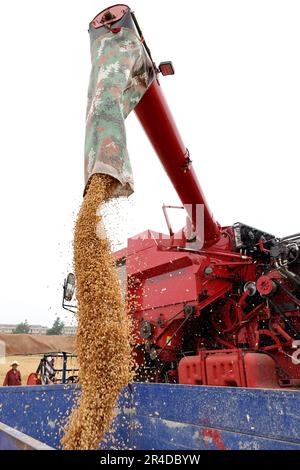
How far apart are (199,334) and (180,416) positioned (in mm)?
2875

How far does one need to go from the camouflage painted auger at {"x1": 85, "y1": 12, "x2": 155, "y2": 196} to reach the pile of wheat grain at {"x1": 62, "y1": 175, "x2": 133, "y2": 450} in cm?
11

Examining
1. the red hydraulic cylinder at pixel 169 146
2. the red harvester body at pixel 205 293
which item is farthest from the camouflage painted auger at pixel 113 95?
the red harvester body at pixel 205 293

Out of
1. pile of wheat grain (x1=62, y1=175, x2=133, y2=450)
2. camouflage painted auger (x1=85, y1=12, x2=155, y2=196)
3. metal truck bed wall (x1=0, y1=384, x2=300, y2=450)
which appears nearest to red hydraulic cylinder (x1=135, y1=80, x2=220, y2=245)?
camouflage painted auger (x1=85, y1=12, x2=155, y2=196)

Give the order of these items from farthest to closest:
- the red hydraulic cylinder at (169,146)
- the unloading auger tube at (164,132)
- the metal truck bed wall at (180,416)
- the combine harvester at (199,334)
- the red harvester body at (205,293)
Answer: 1. the red harvester body at (205,293)
2. the red hydraulic cylinder at (169,146)
3. the unloading auger tube at (164,132)
4. the combine harvester at (199,334)
5. the metal truck bed wall at (180,416)

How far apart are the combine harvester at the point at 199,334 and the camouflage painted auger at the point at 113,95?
0.21 meters

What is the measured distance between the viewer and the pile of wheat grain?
8.37 feet

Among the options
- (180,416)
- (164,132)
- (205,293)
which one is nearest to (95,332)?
(180,416)

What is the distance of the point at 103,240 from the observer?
270 centimetres

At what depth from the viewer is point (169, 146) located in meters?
4.21

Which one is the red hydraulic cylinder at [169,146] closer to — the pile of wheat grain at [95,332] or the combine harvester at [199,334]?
the combine harvester at [199,334]

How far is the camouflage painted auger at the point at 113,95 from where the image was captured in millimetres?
2506
